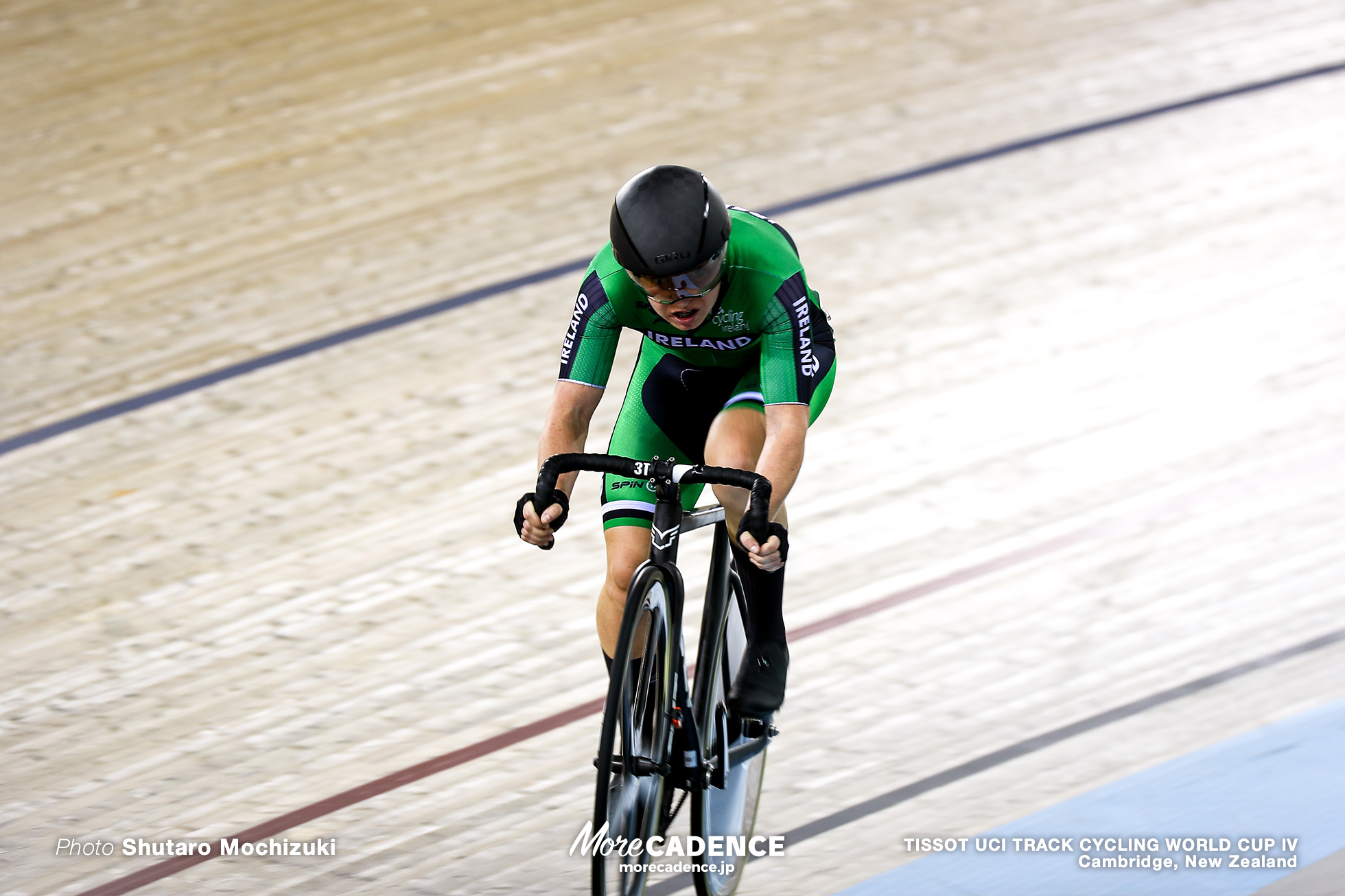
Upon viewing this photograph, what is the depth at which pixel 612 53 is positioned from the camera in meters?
5.53

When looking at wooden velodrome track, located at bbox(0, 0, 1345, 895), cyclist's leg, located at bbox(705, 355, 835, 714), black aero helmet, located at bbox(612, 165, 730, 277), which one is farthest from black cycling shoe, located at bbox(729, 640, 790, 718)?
black aero helmet, located at bbox(612, 165, 730, 277)

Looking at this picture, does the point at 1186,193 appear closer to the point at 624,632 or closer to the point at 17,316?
the point at 624,632

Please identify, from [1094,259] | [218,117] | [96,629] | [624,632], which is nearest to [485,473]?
[96,629]

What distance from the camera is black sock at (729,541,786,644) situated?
212cm

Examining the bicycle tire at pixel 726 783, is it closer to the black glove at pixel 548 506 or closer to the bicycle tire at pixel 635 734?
the bicycle tire at pixel 635 734

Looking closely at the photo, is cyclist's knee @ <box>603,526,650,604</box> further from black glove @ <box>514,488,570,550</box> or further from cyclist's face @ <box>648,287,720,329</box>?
cyclist's face @ <box>648,287,720,329</box>

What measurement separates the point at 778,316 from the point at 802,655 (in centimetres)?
107

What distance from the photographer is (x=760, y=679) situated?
2166 mm

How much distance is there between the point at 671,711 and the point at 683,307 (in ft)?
2.08

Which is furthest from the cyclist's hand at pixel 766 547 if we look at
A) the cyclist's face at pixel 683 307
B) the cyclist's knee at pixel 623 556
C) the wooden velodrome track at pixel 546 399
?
the wooden velodrome track at pixel 546 399

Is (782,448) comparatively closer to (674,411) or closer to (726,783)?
(674,411)

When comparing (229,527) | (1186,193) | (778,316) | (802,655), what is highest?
(778,316)

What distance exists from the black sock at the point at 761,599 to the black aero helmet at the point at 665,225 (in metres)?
0.55

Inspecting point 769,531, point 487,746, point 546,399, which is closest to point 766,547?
point 769,531
